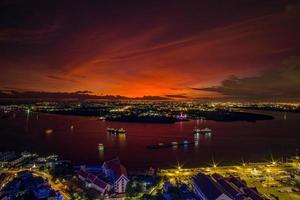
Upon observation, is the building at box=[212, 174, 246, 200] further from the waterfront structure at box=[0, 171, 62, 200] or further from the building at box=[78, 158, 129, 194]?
the waterfront structure at box=[0, 171, 62, 200]

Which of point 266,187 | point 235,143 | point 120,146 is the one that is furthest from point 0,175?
point 235,143

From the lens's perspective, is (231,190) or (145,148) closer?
(231,190)

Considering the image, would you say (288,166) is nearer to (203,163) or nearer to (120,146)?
(203,163)

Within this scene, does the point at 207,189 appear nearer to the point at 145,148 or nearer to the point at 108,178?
the point at 108,178

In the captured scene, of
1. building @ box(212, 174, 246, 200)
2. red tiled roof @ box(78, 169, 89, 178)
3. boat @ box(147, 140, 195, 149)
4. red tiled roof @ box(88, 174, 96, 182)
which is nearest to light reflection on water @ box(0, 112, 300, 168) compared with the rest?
boat @ box(147, 140, 195, 149)

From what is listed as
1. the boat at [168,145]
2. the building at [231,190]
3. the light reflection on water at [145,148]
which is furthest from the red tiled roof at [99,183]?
the boat at [168,145]

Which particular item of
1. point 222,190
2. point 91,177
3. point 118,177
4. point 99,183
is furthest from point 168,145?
point 222,190

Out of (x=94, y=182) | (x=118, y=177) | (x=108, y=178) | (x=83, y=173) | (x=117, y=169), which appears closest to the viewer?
(x=118, y=177)

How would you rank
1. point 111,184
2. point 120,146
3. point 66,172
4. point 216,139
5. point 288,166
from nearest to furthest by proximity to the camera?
point 111,184, point 66,172, point 288,166, point 120,146, point 216,139

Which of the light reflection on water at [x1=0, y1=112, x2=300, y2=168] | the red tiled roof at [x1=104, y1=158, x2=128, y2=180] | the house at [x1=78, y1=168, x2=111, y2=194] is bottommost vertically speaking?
the light reflection on water at [x1=0, y1=112, x2=300, y2=168]
